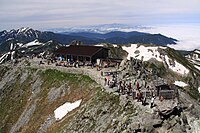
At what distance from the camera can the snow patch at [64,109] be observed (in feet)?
240

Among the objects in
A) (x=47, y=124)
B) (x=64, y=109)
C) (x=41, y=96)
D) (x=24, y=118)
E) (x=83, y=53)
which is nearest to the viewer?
(x=47, y=124)

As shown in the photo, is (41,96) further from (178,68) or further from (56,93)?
(178,68)

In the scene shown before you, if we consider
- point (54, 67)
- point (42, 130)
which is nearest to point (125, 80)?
point (42, 130)

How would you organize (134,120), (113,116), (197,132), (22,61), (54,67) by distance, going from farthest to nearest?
(22,61)
(54,67)
(113,116)
(134,120)
(197,132)

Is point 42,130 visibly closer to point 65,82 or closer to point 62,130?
point 62,130

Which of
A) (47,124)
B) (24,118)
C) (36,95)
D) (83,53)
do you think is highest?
(83,53)

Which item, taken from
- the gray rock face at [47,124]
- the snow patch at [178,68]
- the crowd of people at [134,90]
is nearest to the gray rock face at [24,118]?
the gray rock face at [47,124]

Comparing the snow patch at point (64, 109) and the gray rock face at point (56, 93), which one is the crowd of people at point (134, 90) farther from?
the gray rock face at point (56, 93)

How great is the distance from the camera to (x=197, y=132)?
4291 cm

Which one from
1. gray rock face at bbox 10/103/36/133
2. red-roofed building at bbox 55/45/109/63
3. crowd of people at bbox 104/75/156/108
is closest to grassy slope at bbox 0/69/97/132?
gray rock face at bbox 10/103/36/133

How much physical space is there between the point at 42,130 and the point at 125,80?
20779 mm

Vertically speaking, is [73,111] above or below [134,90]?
below

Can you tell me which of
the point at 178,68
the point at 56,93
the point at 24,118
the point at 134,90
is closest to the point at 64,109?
the point at 56,93

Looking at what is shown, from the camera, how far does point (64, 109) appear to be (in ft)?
246
